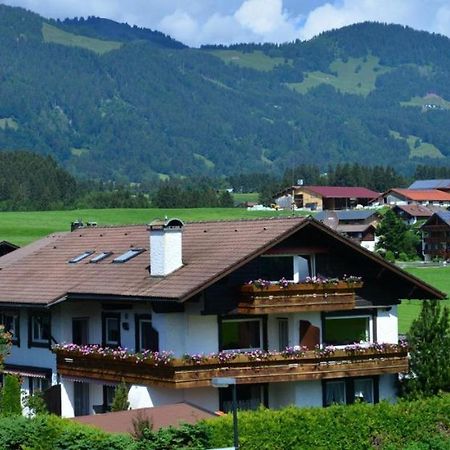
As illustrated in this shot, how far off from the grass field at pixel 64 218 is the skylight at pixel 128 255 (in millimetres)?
93913

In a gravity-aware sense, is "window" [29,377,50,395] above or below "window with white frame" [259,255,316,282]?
below

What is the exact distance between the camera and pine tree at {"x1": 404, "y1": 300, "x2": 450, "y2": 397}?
128 feet

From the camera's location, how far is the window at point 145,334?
3938 cm

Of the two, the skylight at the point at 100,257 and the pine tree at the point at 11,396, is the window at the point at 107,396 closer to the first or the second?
the pine tree at the point at 11,396

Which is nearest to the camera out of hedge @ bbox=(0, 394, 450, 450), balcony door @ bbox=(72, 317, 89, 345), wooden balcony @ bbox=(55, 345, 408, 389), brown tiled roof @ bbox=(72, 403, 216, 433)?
Answer: hedge @ bbox=(0, 394, 450, 450)

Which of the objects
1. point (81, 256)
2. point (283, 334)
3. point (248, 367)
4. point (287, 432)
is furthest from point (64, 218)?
point (287, 432)

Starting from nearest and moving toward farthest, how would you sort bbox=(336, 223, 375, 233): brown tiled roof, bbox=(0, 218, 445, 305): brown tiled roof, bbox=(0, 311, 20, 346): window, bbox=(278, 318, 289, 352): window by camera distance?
bbox=(0, 218, 445, 305): brown tiled roof
bbox=(278, 318, 289, 352): window
bbox=(0, 311, 20, 346): window
bbox=(336, 223, 375, 233): brown tiled roof

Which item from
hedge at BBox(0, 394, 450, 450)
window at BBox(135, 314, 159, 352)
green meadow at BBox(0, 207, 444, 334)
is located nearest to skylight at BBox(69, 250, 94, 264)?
window at BBox(135, 314, 159, 352)

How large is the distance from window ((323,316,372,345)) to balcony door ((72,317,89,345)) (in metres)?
7.86

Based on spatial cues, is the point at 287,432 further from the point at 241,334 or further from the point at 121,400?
the point at 241,334

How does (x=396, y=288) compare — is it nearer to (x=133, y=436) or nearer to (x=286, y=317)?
(x=286, y=317)


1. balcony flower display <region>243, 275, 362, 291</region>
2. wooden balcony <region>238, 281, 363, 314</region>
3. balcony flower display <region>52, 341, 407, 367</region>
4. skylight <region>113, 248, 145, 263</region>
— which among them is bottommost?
balcony flower display <region>52, 341, 407, 367</region>

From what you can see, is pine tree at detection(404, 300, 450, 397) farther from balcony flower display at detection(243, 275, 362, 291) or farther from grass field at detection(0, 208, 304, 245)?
grass field at detection(0, 208, 304, 245)

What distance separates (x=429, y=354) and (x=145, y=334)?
825 cm
